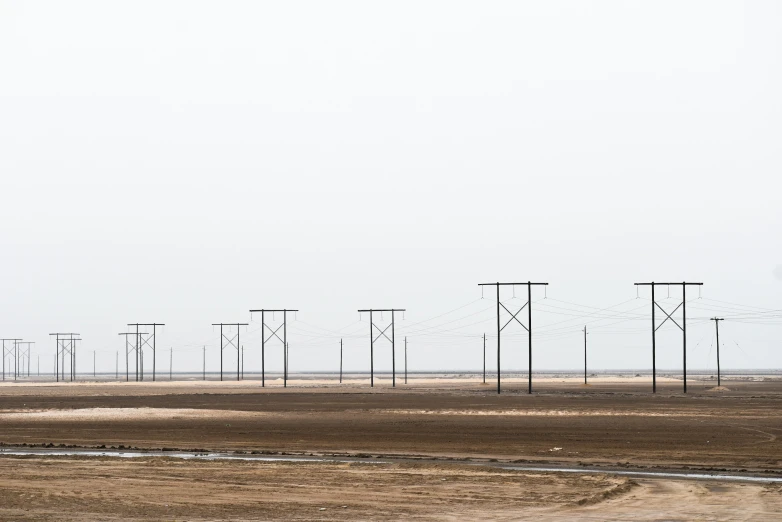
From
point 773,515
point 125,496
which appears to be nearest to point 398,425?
point 125,496

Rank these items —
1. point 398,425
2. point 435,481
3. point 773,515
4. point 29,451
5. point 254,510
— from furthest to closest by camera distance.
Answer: point 398,425 < point 29,451 < point 435,481 < point 254,510 < point 773,515

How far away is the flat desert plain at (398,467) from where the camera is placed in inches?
896

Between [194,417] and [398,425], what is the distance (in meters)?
14.9

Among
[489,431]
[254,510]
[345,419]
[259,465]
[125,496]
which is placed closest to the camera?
[254,510]

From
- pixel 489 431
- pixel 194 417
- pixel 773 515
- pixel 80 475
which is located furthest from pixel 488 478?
pixel 194 417

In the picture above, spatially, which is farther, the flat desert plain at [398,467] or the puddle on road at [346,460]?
the puddle on road at [346,460]

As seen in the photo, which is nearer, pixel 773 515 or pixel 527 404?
pixel 773 515

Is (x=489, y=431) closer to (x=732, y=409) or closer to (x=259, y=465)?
(x=259, y=465)

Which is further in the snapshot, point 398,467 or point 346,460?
point 346,460

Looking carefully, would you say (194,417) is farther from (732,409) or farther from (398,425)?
(732,409)

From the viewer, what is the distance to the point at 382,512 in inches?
882

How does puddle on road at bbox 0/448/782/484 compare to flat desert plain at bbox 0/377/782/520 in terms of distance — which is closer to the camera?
flat desert plain at bbox 0/377/782/520

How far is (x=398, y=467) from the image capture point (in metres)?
31.0

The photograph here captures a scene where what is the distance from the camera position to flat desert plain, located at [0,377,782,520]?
22.8m
